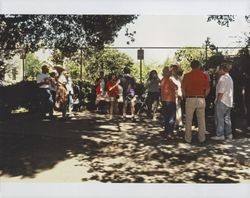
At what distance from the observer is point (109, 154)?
8.28m

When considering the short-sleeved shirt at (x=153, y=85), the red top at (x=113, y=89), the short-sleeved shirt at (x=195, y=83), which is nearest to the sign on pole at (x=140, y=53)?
the short-sleeved shirt at (x=153, y=85)

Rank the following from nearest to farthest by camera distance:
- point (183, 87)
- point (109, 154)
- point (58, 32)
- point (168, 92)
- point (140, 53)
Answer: point (109, 154) < point (58, 32) < point (140, 53) < point (183, 87) < point (168, 92)

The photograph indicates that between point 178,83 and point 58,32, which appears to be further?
point 178,83

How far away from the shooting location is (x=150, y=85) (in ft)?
28.9

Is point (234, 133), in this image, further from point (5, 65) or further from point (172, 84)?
point (5, 65)

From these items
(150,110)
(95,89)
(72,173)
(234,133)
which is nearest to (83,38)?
(95,89)

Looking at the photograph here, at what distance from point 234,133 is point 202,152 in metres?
0.84

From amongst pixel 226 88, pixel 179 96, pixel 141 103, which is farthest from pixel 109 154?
pixel 226 88

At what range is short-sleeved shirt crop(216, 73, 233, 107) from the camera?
8852mm

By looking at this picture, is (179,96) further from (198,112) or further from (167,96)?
(198,112)

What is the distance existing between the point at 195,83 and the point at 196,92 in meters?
0.15

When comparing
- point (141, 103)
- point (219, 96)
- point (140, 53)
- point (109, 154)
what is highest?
point (140, 53)

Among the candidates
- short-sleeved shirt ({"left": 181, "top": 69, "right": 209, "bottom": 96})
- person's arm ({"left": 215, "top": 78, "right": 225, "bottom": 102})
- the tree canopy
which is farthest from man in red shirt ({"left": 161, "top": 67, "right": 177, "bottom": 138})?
the tree canopy

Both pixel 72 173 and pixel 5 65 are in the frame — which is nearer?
pixel 72 173
